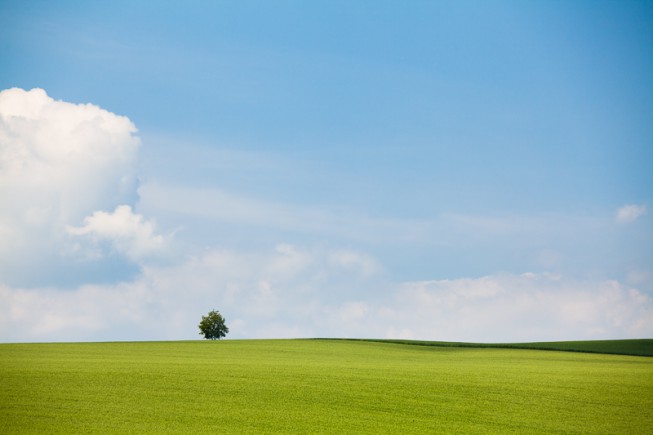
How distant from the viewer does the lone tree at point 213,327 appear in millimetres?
52094

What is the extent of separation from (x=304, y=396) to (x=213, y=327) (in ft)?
114

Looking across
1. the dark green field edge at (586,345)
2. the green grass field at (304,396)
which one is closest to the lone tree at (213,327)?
the dark green field edge at (586,345)

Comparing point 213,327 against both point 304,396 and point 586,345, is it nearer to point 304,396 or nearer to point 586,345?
point 586,345

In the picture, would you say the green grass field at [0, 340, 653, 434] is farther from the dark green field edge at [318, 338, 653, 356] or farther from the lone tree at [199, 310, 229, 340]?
the lone tree at [199, 310, 229, 340]

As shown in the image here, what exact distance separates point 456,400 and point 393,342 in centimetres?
2545

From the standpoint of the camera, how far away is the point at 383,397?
1892 cm

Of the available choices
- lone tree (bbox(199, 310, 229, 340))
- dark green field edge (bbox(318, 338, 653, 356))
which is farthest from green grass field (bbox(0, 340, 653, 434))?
lone tree (bbox(199, 310, 229, 340))

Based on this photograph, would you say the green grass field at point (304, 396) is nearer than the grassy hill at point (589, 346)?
Yes

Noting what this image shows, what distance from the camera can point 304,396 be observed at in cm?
1866

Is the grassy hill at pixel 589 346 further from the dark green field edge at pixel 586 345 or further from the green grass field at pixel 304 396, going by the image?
the green grass field at pixel 304 396

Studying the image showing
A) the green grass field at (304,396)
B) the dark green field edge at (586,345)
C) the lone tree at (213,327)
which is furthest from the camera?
the lone tree at (213,327)

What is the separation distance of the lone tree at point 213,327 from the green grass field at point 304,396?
2372 centimetres

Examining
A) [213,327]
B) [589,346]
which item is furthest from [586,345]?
[213,327]

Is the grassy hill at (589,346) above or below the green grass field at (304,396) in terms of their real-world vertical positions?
above
